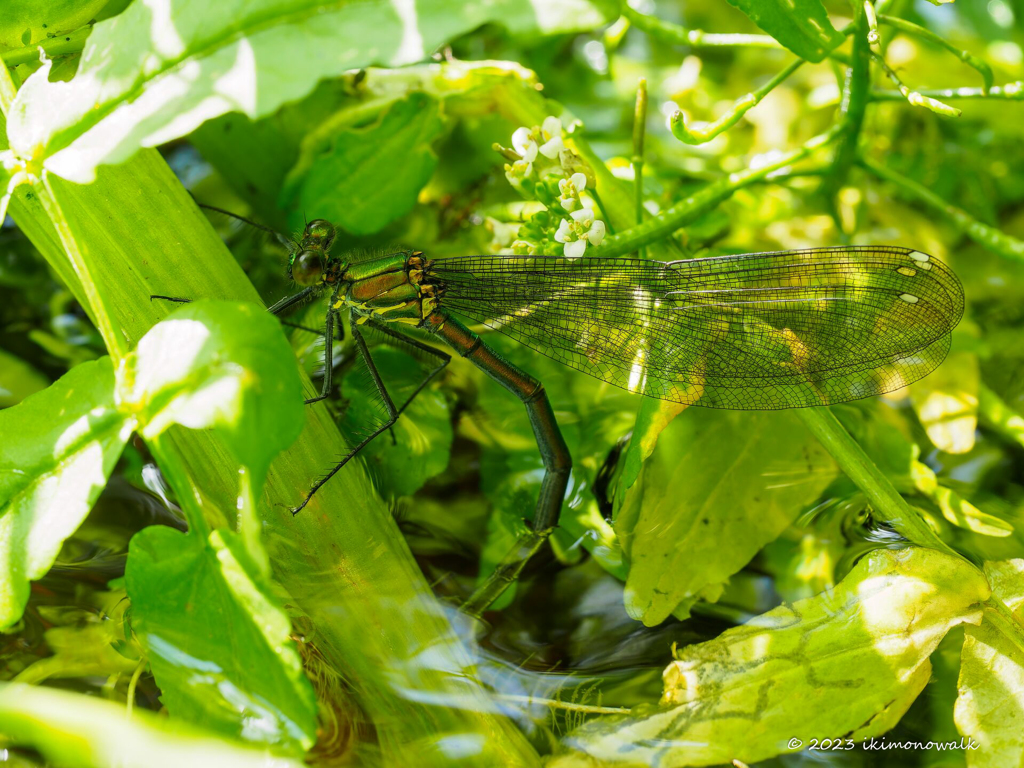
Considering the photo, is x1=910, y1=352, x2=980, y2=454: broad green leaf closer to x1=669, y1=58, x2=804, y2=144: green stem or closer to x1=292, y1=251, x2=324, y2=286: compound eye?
x1=669, y1=58, x2=804, y2=144: green stem

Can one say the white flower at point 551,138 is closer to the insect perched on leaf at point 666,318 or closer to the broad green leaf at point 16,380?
the insect perched on leaf at point 666,318

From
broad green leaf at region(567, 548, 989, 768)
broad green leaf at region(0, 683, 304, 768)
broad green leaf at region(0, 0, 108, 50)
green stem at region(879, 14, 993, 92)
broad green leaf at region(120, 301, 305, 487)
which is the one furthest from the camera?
green stem at region(879, 14, 993, 92)

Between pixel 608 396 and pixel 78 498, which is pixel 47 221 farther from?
pixel 608 396

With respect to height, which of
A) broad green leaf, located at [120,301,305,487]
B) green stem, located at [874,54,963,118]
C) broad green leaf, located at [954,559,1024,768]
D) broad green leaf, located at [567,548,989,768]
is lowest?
broad green leaf, located at [954,559,1024,768]

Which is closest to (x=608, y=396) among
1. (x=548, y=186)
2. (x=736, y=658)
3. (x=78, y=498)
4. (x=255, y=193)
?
(x=548, y=186)

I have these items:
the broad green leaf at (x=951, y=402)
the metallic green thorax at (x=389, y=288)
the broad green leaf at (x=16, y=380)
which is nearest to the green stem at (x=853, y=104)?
the broad green leaf at (x=951, y=402)

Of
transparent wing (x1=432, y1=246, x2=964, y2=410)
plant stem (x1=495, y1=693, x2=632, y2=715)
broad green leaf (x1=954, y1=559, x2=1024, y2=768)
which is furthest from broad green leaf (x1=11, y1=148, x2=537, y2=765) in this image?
broad green leaf (x1=954, y1=559, x2=1024, y2=768)

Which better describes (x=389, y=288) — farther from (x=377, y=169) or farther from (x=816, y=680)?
(x=816, y=680)
